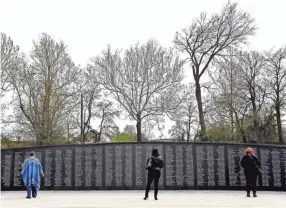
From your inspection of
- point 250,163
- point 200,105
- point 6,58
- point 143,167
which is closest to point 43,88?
point 6,58

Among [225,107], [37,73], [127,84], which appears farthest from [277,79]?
[37,73]

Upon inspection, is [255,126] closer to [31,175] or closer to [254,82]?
[254,82]

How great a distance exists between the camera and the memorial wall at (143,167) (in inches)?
565

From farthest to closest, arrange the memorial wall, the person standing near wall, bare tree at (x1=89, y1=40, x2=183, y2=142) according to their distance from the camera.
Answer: bare tree at (x1=89, y1=40, x2=183, y2=142), the memorial wall, the person standing near wall

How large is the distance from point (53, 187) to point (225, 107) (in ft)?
57.4

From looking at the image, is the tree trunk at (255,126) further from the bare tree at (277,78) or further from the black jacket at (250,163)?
the black jacket at (250,163)

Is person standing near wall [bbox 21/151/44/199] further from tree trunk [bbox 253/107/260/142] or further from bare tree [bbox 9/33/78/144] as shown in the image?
tree trunk [bbox 253/107/260/142]

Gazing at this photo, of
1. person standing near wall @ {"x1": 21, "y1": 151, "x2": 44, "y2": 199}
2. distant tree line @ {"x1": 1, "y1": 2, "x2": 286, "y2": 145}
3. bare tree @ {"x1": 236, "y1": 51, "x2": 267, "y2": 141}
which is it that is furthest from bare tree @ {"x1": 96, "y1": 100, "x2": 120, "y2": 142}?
person standing near wall @ {"x1": 21, "y1": 151, "x2": 44, "y2": 199}

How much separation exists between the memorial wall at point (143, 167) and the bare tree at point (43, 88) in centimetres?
1141

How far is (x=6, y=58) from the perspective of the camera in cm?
2380

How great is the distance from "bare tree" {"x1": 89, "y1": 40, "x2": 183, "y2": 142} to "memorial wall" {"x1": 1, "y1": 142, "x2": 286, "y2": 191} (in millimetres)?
13863

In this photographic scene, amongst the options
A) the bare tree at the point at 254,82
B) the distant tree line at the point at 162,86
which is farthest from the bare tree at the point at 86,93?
the bare tree at the point at 254,82

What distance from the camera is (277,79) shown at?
2941 cm

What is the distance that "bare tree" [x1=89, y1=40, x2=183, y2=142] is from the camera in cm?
2889
